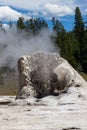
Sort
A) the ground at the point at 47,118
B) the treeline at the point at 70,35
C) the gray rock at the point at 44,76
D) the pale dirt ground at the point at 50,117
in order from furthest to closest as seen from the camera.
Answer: the treeline at the point at 70,35, the gray rock at the point at 44,76, the pale dirt ground at the point at 50,117, the ground at the point at 47,118

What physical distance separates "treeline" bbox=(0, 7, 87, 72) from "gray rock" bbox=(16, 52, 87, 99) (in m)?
62.3

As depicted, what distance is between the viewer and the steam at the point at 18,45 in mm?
82512

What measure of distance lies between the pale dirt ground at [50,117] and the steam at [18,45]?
202 ft

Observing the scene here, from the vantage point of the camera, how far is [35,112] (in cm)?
1559

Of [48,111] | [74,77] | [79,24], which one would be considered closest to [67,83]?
[74,77]

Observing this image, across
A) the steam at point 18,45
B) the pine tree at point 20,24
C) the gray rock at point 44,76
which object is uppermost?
the gray rock at point 44,76

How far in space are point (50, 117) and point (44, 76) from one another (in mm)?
8279

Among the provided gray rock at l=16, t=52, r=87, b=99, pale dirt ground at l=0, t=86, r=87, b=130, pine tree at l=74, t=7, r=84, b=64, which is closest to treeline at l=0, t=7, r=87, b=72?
pine tree at l=74, t=7, r=84, b=64

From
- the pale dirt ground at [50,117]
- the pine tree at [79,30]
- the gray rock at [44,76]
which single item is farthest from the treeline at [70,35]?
the pale dirt ground at [50,117]

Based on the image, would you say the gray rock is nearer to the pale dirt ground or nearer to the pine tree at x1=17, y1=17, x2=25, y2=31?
the pale dirt ground

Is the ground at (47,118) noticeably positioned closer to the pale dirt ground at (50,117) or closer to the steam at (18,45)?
the pale dirt ground at (50,117)

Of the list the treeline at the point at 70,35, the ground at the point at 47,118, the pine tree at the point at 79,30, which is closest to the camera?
the ground at the point at 47,118

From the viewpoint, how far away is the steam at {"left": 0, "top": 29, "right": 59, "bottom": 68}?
82.5 m

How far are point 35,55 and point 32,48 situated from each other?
6418 cm
